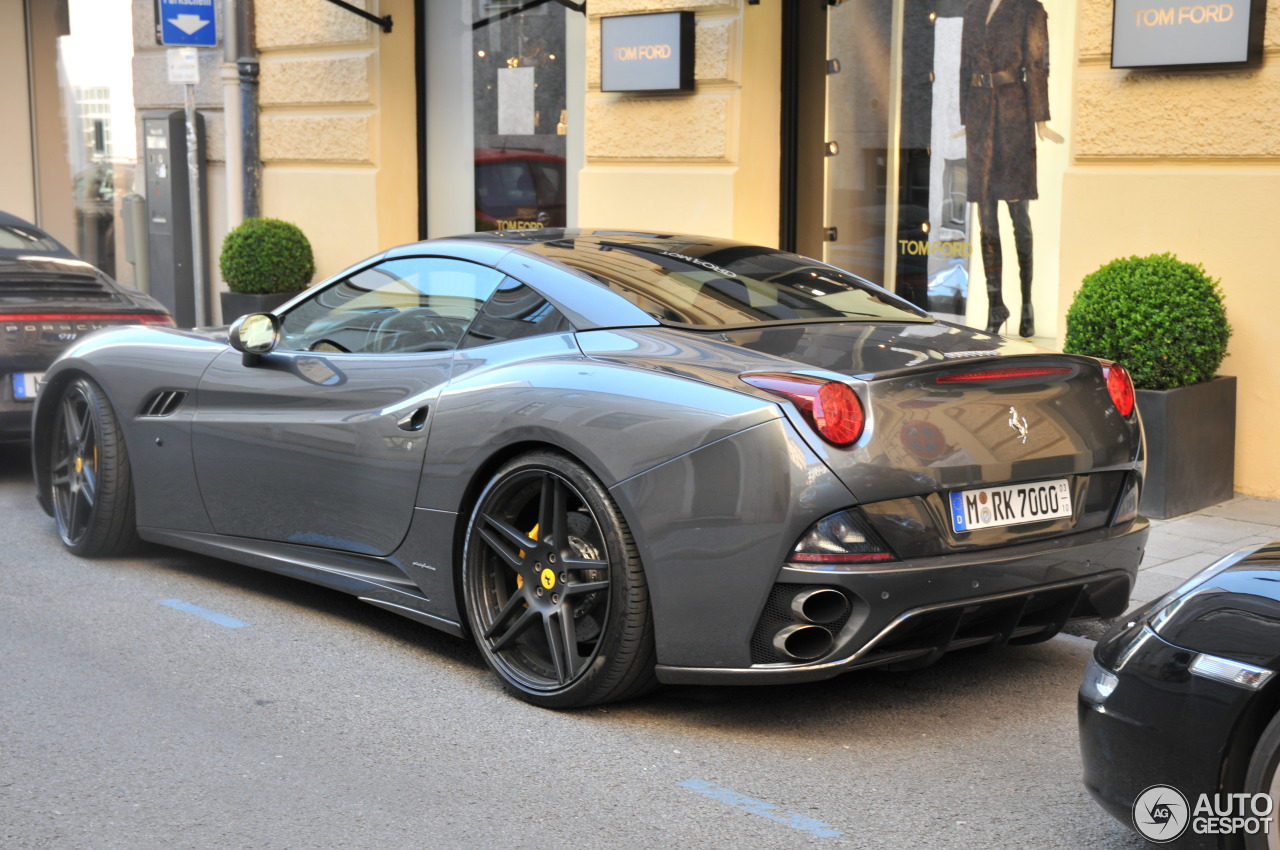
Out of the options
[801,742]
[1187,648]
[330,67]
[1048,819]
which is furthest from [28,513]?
[330,67]

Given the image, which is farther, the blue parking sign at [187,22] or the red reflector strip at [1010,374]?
the blue parking sign at [187,22]

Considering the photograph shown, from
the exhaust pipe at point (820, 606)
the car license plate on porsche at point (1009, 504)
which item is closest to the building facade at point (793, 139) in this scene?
the car license plate on porsche at point (1009, 504)

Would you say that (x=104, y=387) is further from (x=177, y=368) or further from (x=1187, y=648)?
(x=1187, y=648)

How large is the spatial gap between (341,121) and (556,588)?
9.88 m

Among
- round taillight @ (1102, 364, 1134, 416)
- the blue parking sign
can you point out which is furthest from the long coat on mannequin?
the blue parking sign

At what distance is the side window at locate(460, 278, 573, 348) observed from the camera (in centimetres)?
451

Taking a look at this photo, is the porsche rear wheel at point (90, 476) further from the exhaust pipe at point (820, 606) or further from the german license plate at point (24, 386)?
the exhaust pipe at point (820, 606)

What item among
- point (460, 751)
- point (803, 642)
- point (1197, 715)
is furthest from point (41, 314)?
point (1197, 715)

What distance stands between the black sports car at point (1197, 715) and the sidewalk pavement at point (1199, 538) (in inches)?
104

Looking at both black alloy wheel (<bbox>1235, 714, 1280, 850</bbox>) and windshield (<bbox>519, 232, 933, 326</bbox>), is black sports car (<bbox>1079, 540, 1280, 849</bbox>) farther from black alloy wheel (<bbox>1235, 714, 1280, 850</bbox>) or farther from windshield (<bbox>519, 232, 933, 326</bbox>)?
windshield (<bbox>519, 232, 933, 326</bbox>)

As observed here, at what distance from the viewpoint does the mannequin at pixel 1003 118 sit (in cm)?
898

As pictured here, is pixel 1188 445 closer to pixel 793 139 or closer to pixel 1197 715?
pixel 793 139

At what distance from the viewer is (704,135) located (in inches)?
400

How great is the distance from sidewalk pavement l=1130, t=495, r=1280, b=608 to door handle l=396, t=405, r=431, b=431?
106 inches
